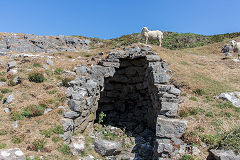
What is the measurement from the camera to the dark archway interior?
1980cm

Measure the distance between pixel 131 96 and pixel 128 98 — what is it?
48 centimetres

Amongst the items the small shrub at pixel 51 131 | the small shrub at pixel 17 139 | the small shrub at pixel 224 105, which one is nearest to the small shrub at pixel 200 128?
the small shrub at pixel 224 105

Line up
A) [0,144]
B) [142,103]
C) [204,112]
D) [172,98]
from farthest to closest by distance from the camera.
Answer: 1. [142,103]
2. [172,98]
3. [204,112]
4. [0,144]

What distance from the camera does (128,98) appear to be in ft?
Answer: 71.5

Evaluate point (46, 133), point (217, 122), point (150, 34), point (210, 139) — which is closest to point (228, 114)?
point (217, 122)

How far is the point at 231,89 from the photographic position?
16.2 m

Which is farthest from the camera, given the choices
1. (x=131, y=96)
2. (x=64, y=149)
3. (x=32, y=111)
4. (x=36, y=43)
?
(x=36, y=43)

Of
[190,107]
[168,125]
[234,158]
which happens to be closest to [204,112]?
[190,107]

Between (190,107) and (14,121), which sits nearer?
(14,121)

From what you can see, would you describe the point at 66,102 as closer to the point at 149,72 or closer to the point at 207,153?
the point at 149,72

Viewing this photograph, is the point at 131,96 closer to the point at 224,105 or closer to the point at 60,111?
the point at 224,105

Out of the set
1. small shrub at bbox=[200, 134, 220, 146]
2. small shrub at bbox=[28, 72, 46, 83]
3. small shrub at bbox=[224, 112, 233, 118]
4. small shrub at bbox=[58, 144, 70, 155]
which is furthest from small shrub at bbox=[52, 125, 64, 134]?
small shrub at bbox=[224, 112, 233, 118]

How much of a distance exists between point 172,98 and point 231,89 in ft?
20.9

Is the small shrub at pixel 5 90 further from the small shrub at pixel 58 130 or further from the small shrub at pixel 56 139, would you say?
the small shrub at pixel 56 139
